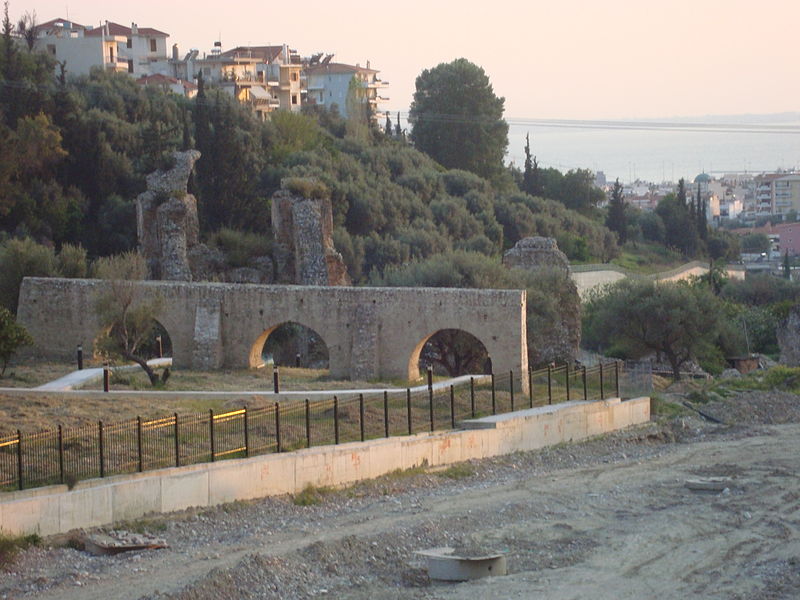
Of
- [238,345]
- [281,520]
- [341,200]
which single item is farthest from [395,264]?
[281,520]

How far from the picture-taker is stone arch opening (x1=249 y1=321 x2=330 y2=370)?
36.8 metres

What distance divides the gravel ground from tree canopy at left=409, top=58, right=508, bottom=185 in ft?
176

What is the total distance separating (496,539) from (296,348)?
74.4 ft

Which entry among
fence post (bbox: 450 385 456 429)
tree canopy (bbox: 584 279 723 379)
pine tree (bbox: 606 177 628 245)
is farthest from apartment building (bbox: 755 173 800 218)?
fence post (bbox: 450 385 456 429)

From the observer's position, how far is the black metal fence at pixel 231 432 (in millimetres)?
17828

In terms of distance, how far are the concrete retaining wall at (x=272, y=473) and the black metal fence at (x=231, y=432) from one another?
0.47m

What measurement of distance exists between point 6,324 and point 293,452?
11.0 metres

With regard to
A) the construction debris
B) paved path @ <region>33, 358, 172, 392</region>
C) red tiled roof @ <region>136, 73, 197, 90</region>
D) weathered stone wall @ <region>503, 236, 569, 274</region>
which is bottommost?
the construction debris

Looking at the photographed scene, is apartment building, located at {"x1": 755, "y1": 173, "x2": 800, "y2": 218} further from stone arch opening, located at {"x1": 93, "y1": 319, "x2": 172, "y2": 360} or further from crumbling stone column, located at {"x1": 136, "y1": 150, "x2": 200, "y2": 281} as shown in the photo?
stone arch opening, located at {"x1": 93, "y1": 319, "x2": 172, "y2": 360}

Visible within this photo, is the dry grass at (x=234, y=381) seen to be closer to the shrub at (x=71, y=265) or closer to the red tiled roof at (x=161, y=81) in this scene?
the shrub at (x=71, y=265)

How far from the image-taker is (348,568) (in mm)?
15188

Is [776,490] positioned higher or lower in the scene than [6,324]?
lower

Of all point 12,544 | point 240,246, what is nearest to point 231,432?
point 12,544

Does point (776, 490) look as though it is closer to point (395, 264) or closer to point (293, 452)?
point (293, 452)
